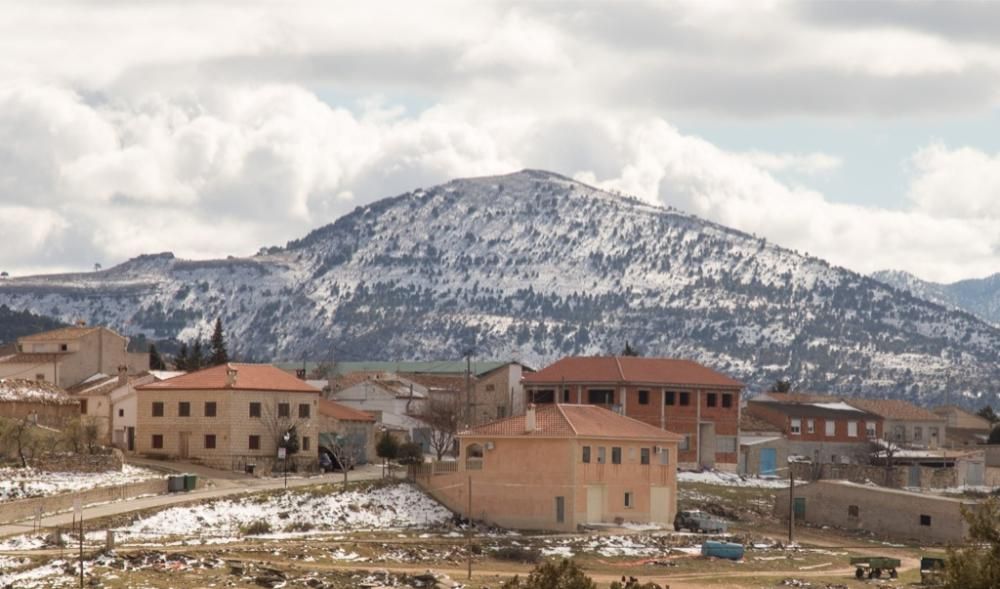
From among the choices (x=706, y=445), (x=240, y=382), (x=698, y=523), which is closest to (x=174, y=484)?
(x=240, y=382)

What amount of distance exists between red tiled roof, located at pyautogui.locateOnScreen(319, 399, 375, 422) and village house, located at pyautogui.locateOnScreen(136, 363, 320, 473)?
5.40 meters

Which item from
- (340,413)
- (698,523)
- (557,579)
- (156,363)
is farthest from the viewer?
(156,363)

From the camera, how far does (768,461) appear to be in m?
133

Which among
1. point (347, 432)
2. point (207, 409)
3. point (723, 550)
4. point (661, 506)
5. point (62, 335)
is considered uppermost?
point (62, 335)

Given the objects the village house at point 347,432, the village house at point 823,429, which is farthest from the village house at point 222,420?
the village house at point 823,429

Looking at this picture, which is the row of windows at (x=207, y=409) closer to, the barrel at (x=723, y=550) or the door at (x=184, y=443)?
the door at (x=184, y=443)

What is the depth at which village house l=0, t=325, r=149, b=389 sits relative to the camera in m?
125

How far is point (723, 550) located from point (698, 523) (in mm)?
10875

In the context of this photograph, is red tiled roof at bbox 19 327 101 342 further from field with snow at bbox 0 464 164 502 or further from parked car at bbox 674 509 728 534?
parked car at bbox 674 509 728 534

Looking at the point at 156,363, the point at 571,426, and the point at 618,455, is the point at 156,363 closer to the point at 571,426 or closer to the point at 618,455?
the point at 571,426

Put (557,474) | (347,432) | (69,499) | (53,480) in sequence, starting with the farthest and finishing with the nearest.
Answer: (347,432)
(557,474)
(53,480)
(69,499)

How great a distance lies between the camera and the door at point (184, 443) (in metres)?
108

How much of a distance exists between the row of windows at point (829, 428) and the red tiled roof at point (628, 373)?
422 inches

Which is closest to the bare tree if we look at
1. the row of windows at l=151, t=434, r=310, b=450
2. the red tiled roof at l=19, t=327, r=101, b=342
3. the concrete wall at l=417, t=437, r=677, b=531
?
the row of windows at l=151, t=434, r=310, b=450
